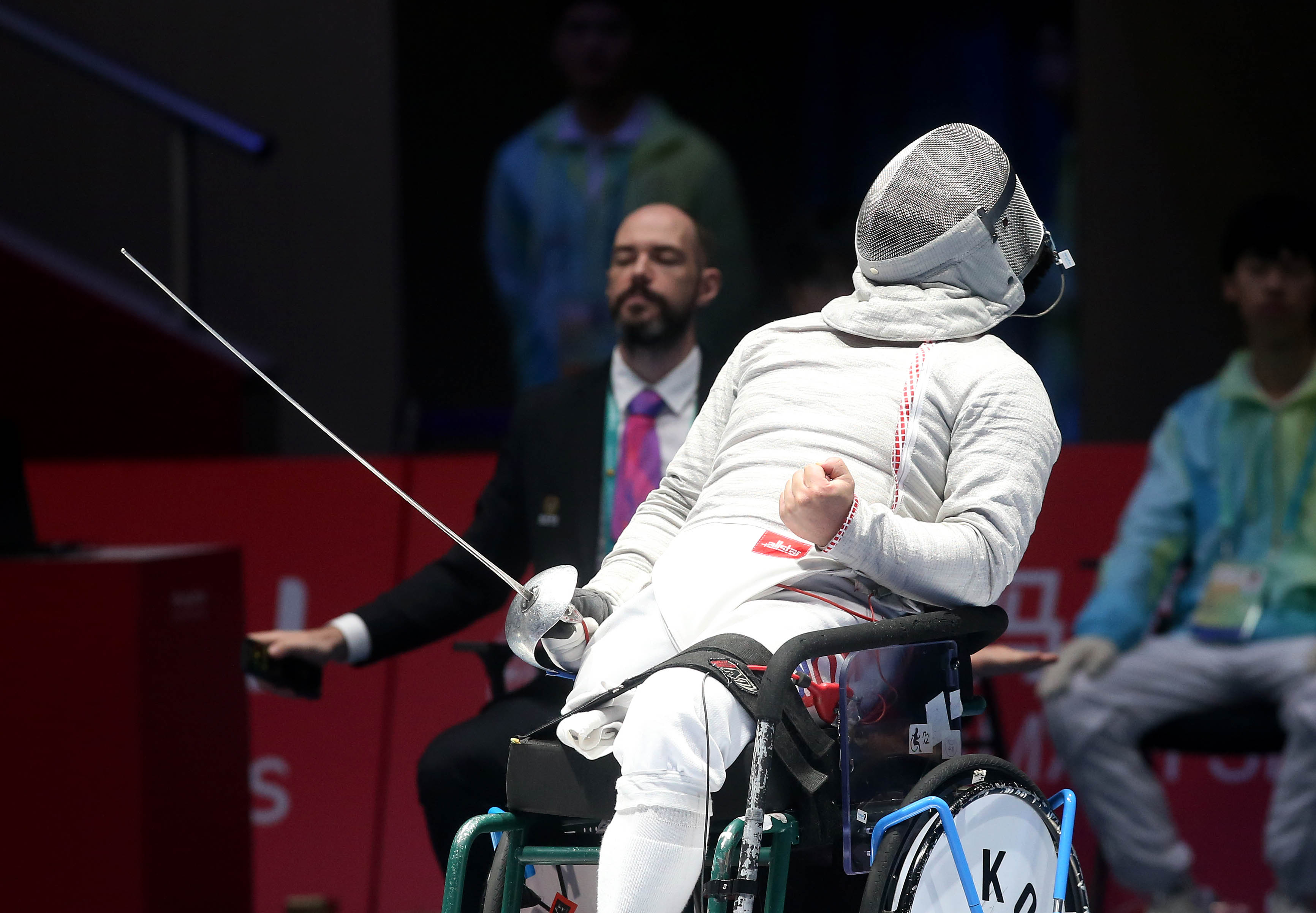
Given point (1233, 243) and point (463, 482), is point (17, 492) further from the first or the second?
point (1233, 243)

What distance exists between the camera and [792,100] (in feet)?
20.9

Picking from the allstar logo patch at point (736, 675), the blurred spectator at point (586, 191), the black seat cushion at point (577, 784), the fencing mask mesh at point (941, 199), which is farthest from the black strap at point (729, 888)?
the blurred spectator at point (586, 191)

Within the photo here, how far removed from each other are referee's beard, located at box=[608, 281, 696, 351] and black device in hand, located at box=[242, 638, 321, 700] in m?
0.90

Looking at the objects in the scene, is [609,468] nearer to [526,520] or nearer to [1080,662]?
[526,520]

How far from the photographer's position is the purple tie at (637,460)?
3.17 metres

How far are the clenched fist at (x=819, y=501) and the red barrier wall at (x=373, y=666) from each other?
198 cm

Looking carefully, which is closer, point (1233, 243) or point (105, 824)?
point (105, 824)

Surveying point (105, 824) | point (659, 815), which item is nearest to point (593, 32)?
point (105, 824)

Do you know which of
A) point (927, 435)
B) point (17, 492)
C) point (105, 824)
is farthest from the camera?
point (17, 492)

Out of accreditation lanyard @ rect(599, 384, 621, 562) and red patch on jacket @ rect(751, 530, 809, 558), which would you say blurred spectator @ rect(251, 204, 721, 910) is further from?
red patch on jacket @ rect(751, 530, 809, 558)

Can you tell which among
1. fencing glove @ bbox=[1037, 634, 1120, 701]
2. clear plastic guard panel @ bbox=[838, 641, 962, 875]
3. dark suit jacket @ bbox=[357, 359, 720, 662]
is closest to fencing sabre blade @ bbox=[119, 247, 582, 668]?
clear plastic guard panel @ bbox=[838, 641, 962, 875]

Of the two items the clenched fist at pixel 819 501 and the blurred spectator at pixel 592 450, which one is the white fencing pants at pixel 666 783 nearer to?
the clenched fist at pixel 819 501

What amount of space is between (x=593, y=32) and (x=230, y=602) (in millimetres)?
2856

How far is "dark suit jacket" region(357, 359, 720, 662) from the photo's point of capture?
3.06 metres
